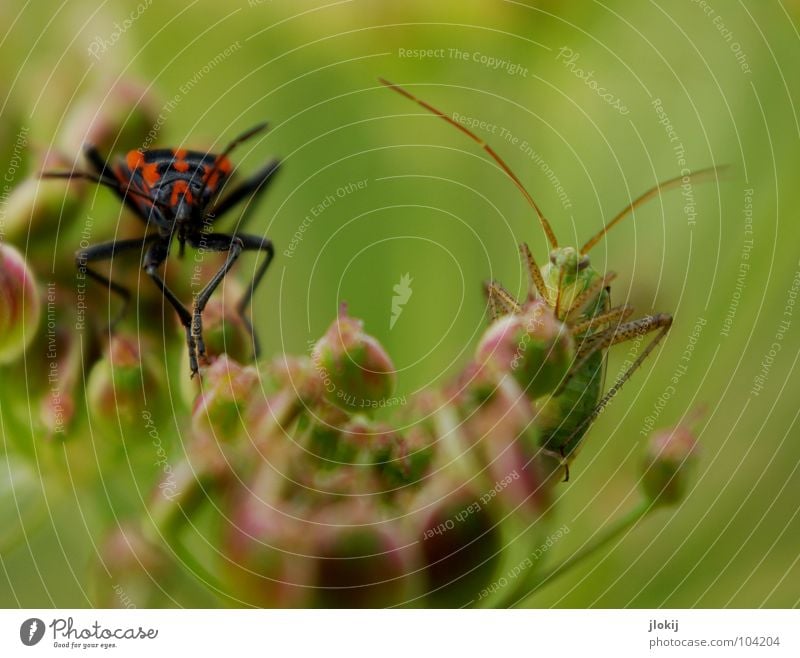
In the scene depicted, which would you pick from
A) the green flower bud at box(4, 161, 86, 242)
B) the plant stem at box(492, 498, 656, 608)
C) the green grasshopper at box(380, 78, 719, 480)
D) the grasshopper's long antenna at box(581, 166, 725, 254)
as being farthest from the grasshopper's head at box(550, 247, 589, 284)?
the green flower bud at box(4, 161, 86, 242)

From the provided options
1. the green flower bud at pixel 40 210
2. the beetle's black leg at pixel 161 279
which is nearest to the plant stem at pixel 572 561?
the beetle's black leg at pixel 161 279

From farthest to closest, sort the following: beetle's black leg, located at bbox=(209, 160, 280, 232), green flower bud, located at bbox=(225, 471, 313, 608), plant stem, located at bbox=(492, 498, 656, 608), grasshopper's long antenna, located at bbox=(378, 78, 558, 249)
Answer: grasshopper's long antenna, located at bbox=(378, 78, 558, 249) → beetle's black leg, located at bbox=(209, 160, 280, 232) → plant stem, located at bbox=(492, 498, 656, 608) → green flower bud, located at bbox=(225, 471, 313, 608)

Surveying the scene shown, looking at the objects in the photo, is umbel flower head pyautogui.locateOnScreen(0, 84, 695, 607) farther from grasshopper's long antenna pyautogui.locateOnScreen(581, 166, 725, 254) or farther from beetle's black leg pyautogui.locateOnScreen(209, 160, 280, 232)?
grasshopper's long antenna pyautogui.locateOnScreen(581, 166, 725, 254)

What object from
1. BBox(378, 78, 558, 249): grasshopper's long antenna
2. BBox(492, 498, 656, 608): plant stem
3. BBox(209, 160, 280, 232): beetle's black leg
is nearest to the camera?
BBox(492, 498, 656, 608): plant stem

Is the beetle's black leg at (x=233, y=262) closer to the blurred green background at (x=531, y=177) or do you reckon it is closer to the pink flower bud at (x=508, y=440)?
the blurred green background at (x=531, y=177)

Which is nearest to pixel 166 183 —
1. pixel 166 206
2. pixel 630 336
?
pixel 166 206
